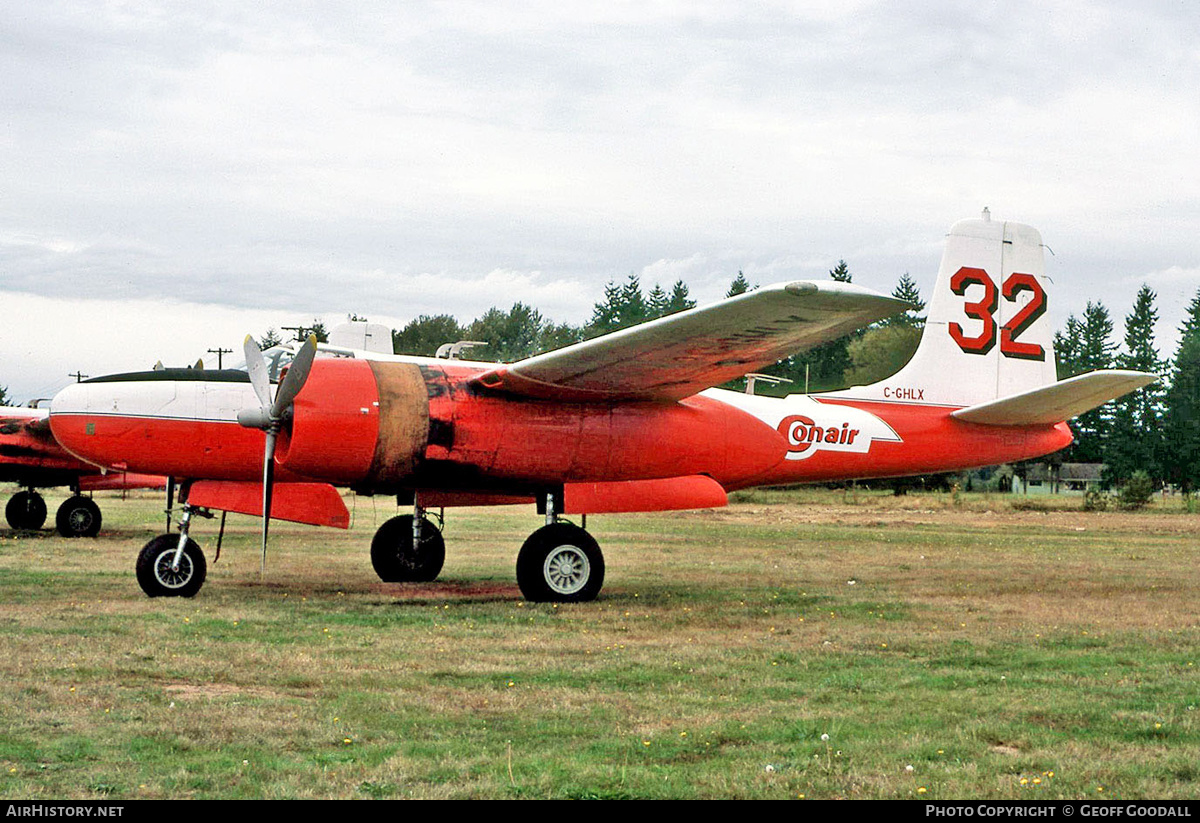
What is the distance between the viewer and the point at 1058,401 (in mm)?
13188

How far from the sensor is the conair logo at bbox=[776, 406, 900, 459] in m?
13.0

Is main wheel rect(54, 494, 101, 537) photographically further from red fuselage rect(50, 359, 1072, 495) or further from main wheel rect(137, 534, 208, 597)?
main wheel rect(137, 534, 208, 597)

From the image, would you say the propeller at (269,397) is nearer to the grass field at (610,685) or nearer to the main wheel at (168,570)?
the main wheel at (168,570)

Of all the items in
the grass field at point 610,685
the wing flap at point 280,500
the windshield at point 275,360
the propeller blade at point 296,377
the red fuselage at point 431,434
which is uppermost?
the windshield at point 275,360

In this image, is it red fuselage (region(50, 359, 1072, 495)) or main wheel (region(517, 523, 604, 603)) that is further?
main wheel (region(517, 523, 604, 603))

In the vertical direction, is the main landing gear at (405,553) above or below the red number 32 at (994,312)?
below

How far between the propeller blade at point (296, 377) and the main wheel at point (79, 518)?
11.7 m

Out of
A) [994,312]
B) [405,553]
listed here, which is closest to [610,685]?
[405,553]

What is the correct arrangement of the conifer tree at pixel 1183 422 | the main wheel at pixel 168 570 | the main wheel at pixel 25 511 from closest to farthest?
1. the main wheel at pixel 168 570
2. the main wheel at pixel 25 511
3. the conifer tree at pixel 1183 422

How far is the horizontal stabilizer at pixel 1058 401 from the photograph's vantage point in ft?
39.2

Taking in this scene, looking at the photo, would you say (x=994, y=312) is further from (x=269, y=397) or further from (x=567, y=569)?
(x=269, y=397)

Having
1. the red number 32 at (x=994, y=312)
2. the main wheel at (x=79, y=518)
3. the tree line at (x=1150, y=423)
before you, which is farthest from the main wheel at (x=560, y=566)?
the tree line at (x=1150, y=423)

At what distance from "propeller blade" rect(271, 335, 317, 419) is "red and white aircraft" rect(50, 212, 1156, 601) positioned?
2cm

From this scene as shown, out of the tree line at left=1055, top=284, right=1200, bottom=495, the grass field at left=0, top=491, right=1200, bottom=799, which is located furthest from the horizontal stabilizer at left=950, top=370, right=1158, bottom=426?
the tree line at left=1055, top=284, right=1200, bottom=495
